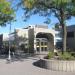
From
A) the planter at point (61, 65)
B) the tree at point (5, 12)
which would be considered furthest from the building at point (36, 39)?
the planter at point (61, 65)

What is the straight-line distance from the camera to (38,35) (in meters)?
56.0

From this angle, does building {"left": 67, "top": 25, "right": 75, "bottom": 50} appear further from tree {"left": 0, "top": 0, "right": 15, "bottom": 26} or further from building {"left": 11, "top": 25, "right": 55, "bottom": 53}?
tree {"left": 0, "top": 0, "right": 15, "bottom": 26}

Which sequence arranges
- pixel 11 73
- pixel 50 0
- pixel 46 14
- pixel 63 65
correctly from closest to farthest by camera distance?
pixel 11 73 < pixel 63 65 < pixel 50 0 < pixel 46 14

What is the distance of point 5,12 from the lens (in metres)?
30.4

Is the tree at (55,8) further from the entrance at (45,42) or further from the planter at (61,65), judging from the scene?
the entrance at (45,42)

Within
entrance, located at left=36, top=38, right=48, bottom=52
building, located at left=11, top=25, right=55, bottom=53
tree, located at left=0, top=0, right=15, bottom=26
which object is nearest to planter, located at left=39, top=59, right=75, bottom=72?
tree, located at left=0, top=0, right=15, bottom=26

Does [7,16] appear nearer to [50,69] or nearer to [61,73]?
[50,69]

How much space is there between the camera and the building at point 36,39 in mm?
53344

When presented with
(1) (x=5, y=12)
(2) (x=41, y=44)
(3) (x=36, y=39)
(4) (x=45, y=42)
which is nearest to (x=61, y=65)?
(1) (x=5, y=12)

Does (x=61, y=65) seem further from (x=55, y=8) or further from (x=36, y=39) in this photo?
(x=36, y=39)

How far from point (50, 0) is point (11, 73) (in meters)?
8.56

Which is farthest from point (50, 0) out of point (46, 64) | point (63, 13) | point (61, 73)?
point (61, 73)

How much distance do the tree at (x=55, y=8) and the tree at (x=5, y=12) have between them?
294 centimetres

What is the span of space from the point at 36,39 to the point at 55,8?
2998 cm
